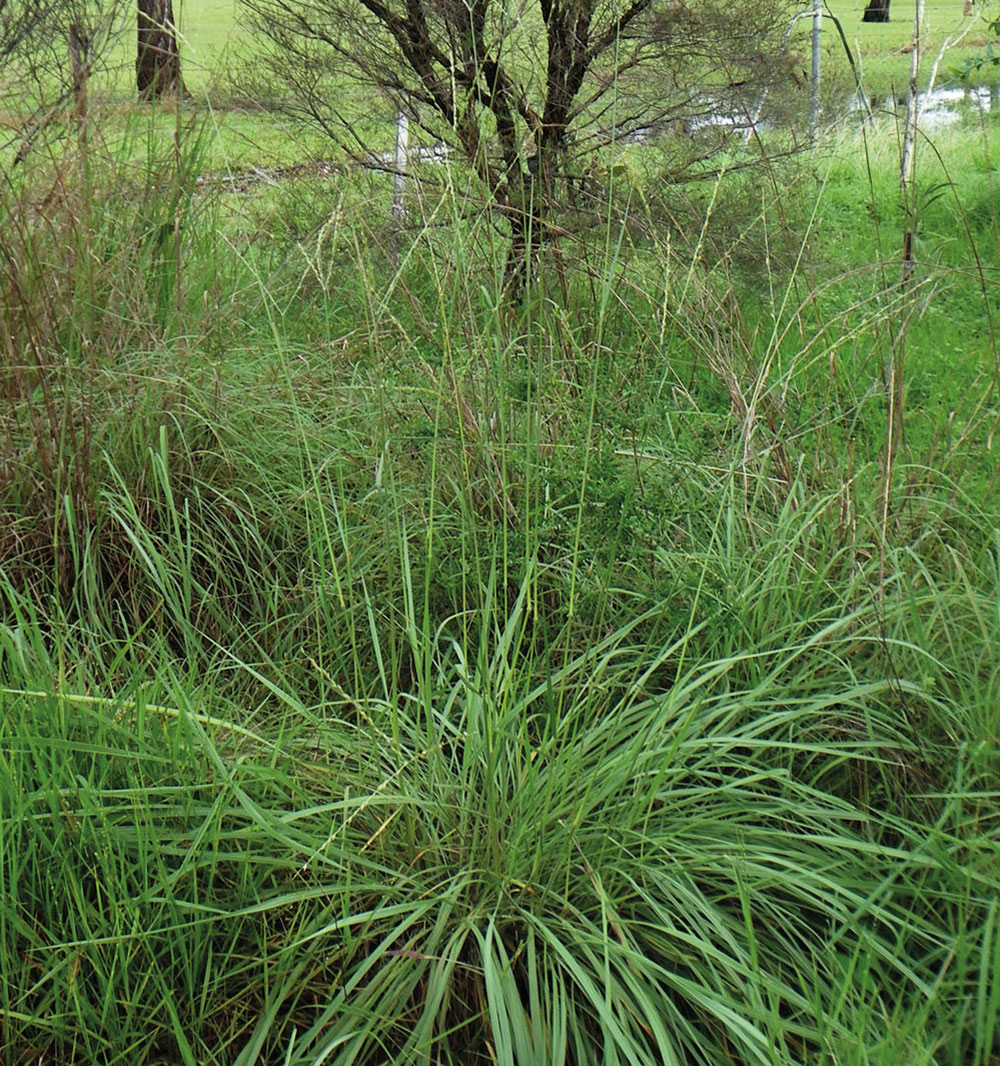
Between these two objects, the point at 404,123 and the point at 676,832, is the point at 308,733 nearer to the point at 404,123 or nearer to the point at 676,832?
the point at 676,832

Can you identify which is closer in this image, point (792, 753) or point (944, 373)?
point (792, 753)

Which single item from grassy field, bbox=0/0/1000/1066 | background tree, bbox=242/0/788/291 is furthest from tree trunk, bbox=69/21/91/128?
background tree, bbox=242/0/788/291

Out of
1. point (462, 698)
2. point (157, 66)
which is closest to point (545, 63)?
point (157, 66)

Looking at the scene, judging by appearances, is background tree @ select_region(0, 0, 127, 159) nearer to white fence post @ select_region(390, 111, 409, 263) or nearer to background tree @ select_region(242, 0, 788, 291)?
background tree @ select_region(242, 0, 788, 291)

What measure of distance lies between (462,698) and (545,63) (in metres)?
2.84

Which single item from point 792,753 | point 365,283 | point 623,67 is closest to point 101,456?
point 365,283

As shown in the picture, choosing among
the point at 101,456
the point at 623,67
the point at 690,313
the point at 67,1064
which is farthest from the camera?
the point at 623,67

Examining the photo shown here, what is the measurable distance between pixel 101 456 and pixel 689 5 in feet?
8.49

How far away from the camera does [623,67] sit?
3.80 meters

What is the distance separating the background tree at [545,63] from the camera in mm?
3670

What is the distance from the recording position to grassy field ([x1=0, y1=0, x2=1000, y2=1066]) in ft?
5.45

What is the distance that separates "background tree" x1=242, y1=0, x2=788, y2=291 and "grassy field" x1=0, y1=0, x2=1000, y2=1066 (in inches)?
32.6

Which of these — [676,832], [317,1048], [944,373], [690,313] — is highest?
[690,313]

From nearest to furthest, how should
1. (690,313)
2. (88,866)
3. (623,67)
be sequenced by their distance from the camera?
1. (88,866)
2. (690,313)
3. (623,67)
